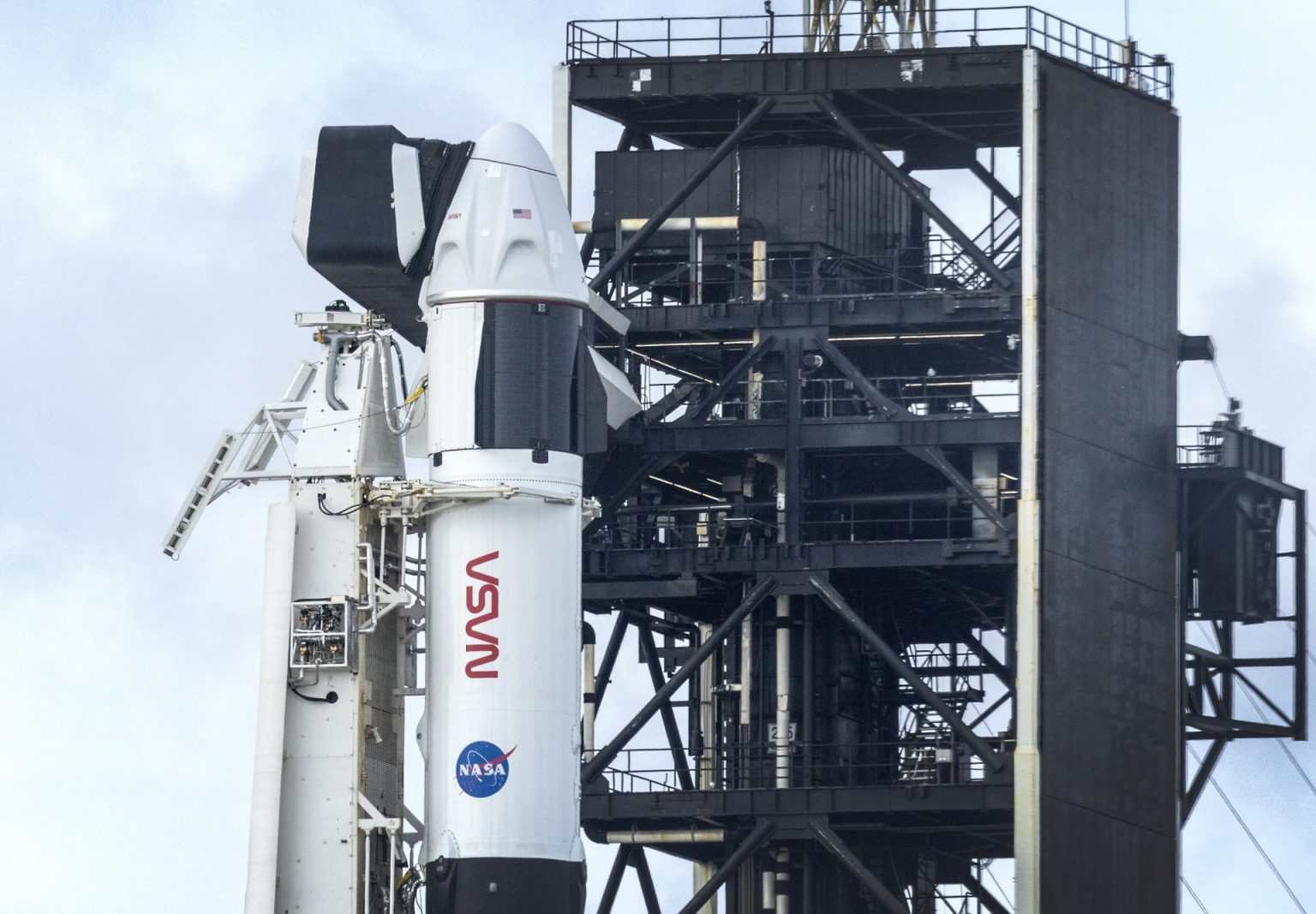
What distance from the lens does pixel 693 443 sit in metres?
84.7

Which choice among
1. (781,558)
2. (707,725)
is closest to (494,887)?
(781,558)

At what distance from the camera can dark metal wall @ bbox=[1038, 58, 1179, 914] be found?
82.9 metres

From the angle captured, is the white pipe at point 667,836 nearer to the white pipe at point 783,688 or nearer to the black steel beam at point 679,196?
the white pipe at point 783,688

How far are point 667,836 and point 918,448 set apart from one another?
34.3 ft

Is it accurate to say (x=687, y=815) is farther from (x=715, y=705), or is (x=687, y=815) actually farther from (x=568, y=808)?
(x=568, y=808)

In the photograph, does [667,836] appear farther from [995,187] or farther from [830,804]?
[995,187]

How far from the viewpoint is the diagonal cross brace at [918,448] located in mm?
Result: 83062

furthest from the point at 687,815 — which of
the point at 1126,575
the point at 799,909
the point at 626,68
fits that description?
the point at 626,68

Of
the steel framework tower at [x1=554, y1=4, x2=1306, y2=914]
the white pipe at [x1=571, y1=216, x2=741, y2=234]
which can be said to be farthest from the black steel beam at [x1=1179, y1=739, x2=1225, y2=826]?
the white pipe at [x1=571, y1=216, x2=741, y2=234]

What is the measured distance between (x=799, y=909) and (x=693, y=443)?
33.4 feet

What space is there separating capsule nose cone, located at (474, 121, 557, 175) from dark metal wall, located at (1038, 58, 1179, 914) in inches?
527

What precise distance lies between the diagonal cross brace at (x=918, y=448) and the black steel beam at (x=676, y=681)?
419 centimetres

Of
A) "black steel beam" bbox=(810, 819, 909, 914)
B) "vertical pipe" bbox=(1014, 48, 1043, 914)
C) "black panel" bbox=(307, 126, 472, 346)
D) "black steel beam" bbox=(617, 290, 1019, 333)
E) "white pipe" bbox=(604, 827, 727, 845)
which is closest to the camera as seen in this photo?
"black panel" bbox=(307, 126, 472, 346)

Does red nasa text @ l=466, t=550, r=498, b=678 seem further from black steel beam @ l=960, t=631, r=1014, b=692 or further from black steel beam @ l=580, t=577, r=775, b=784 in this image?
black steel beam @ l=960, t=631, r=1014, b=692
